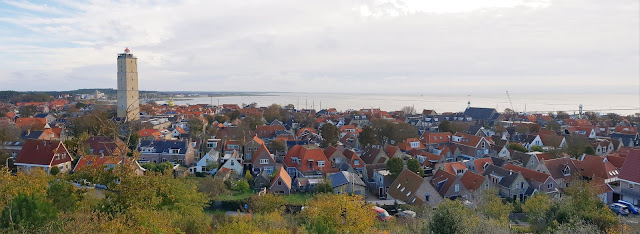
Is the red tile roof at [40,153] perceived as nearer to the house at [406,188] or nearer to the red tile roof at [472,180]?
the house at [406,188]

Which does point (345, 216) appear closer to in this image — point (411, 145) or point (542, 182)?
point (542, 182)

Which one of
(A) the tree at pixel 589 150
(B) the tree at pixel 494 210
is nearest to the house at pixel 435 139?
(A) the tree at pixel 589 150

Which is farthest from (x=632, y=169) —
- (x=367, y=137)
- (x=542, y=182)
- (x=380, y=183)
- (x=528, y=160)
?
(x=367, y=137)

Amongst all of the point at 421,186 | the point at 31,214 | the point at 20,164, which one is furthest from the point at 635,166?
the point at 20,164

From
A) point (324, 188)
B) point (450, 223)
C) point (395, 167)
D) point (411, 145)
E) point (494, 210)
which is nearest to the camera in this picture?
point (450, 223)

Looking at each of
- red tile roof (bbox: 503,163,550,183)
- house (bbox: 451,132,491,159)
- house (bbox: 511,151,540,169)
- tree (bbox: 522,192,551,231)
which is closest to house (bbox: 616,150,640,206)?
red tile roof (bbox: 503,163,550,183)

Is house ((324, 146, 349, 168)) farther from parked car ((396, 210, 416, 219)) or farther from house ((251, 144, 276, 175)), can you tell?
parked car ((396, 210, 416, 219))

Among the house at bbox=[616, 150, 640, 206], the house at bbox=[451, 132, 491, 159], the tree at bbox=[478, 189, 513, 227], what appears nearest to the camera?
Answer: the tree at bbox=[478, 189, 513, 227]
